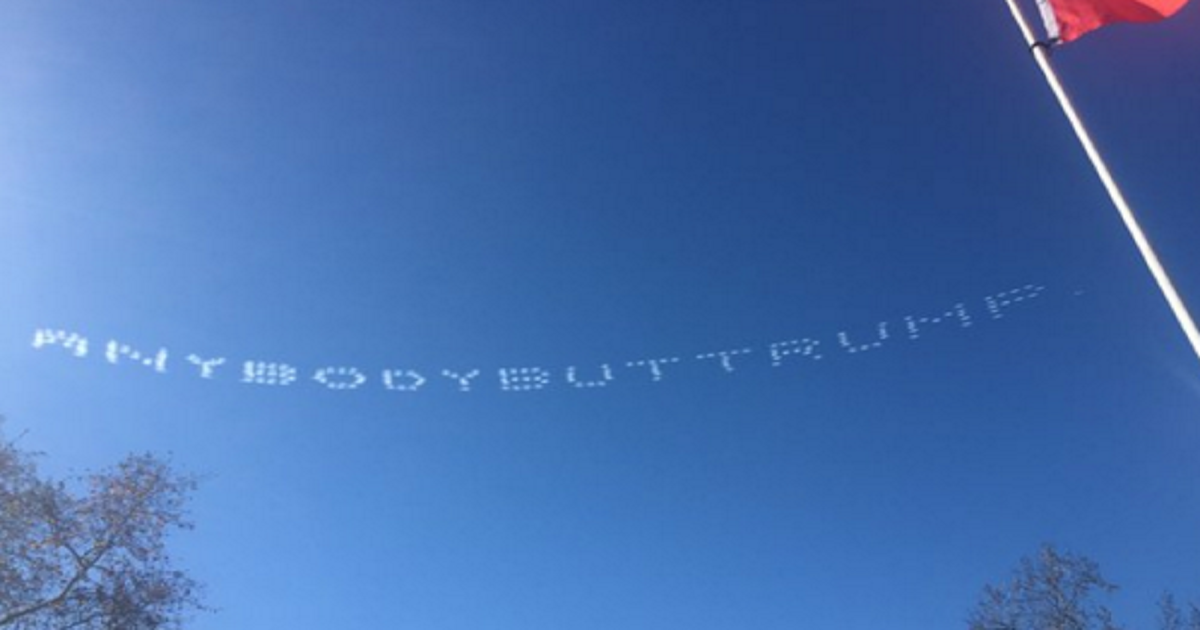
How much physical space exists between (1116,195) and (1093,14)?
2.13 m

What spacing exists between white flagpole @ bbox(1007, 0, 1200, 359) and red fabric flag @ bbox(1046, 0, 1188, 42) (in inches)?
11.1

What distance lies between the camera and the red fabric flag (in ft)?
24.4

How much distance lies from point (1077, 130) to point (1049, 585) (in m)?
26.9

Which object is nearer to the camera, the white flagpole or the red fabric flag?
the white flagpole

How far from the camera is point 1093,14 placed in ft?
24.5

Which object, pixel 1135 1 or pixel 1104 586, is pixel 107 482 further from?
pixel 1104 586

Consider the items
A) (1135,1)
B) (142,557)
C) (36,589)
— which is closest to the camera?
(1135,1)

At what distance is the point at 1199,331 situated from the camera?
5.79 metres

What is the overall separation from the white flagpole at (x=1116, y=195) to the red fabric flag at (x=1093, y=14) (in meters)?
0.28

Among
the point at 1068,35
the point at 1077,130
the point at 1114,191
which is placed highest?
the point at 1068,35

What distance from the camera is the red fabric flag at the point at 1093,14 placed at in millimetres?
7434

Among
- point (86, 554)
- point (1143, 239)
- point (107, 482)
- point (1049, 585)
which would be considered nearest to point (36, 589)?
point (86, 554)

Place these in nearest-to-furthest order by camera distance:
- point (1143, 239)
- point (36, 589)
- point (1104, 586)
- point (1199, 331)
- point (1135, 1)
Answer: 1. point (1199, 331)
2. point (1143, 239)
3. point (1135, 1)
4. point (36, 589)
5. point (1104, 586)

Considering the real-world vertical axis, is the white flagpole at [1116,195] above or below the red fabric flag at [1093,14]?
below
